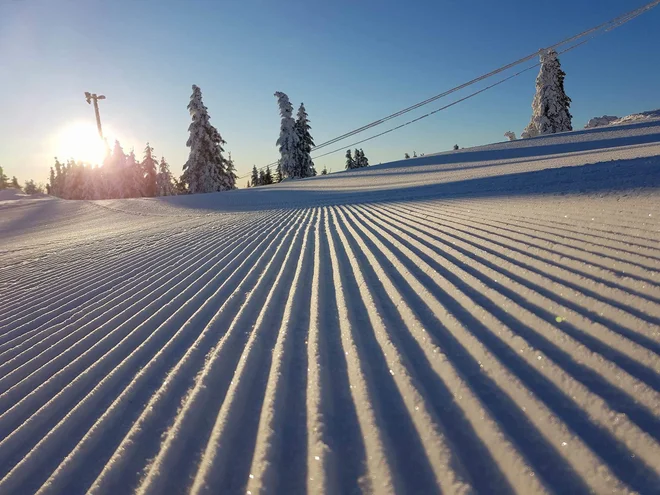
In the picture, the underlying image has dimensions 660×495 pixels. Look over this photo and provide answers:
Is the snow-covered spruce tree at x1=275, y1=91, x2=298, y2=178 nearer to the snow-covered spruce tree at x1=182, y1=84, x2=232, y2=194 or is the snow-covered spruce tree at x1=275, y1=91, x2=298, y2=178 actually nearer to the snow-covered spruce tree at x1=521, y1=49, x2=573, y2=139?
the snow-covered spruce tree at x1=182, y1=84, x2=232, y2=194

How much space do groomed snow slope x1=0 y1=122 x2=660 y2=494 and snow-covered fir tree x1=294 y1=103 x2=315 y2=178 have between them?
35.4m

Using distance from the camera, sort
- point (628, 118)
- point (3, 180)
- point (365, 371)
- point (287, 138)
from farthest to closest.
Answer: point (3, 180), point (287, 138), point (628, 118), point (365, 371)

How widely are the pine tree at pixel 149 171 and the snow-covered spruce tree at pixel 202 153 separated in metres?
13.4

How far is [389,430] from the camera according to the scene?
1.68m

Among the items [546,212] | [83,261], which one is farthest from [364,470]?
[83,261]

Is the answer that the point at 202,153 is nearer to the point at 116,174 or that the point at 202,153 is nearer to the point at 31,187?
the point at 116,174

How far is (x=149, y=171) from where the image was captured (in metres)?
45.8

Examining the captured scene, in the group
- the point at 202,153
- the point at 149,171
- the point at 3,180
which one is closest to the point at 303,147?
the point at 202,153

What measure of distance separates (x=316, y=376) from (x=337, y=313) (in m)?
0.90

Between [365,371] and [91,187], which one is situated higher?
[91,187]

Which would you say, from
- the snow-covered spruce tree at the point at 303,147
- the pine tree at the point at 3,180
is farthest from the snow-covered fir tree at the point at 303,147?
the pine tree at the point at 3,180

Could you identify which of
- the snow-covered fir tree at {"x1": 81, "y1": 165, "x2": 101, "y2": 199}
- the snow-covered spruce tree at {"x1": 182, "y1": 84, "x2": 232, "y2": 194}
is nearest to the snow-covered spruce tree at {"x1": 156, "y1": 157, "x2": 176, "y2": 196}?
the snow-covered fir tree at {"x1": 81, "y1": 165, "x2": 101, "y2": 199}

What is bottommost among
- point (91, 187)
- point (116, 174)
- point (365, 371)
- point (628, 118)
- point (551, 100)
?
point (365, 371)

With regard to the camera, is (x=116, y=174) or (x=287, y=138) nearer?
(x=287, y=138)
